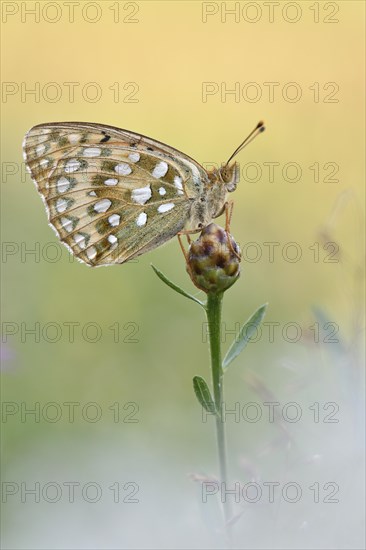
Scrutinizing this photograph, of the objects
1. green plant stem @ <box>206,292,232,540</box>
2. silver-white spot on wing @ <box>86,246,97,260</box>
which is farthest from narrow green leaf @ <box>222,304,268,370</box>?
silver-white spot on wing @ <box>86,246,97,260</box>

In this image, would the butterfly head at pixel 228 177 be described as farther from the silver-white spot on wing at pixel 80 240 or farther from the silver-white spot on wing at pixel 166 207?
the silver-white spot on wing at pixel 80 240

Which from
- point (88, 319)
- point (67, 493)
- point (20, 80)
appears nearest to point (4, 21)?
point (20, 80)

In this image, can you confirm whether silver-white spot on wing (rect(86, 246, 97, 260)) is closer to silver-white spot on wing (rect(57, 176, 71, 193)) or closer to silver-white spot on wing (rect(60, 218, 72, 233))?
silver-white spot on wing (rect(60, 218, 72, 233))

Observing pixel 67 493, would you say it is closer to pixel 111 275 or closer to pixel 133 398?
pixel 133 398

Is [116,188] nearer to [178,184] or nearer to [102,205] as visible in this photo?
[102,205]

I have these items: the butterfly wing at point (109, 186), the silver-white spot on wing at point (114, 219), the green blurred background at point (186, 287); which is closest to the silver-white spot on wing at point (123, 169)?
the butterfly wing at point (109, 186)

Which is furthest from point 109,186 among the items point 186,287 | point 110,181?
point 186,287
